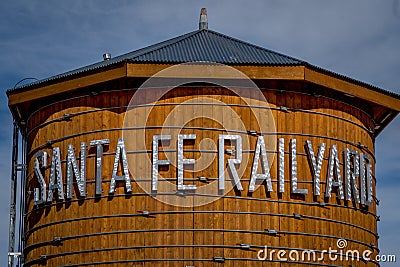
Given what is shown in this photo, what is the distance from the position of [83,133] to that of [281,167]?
6.74m

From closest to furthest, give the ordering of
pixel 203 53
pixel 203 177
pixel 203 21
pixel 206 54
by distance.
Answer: pixel 203 177
pixel 206 54
pixel 203 53
pixel 203 21

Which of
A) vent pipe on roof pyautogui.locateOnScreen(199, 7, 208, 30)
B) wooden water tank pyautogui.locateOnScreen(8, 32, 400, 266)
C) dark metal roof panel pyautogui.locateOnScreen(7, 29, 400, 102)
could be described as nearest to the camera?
wooden water tank pyautogui.locateOnScreen(8, 32, 400, 266)

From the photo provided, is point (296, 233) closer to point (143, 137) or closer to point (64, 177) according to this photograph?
point (143, 137)

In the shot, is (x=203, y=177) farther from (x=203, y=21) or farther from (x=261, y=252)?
(x=203, y=21)

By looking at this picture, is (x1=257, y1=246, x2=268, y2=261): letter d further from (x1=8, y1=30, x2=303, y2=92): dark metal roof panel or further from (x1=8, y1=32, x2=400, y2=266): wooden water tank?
(x1=8, y1=30, x2=303, y2=92): dark metal roof panel

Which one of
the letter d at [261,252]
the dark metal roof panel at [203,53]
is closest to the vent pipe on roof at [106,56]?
the dark metal roof panel at [203,53]

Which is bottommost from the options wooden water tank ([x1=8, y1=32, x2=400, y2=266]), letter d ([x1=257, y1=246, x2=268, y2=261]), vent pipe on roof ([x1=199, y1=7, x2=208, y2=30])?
letter d ([x1=257, y1=246, x2=268, y2=261])

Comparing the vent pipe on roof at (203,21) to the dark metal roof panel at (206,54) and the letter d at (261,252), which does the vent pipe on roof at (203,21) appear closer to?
the dark metal roof panel at (206,54)

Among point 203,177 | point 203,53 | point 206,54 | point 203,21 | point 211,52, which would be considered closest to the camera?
point 203,177

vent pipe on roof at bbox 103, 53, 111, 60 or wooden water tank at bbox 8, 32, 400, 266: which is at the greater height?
vent pipe on roof at bbox 103, 53, 111, 60

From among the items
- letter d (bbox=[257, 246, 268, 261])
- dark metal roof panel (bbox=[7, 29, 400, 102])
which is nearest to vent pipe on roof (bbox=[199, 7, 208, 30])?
dark metal roof panel (bbox=[7, 29, 400, 102])

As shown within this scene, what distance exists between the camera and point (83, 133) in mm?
32719

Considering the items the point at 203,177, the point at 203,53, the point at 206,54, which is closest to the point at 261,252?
the point at 203,177

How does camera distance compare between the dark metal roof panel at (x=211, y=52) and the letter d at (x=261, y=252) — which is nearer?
the letter d at (x=261, y=252)
